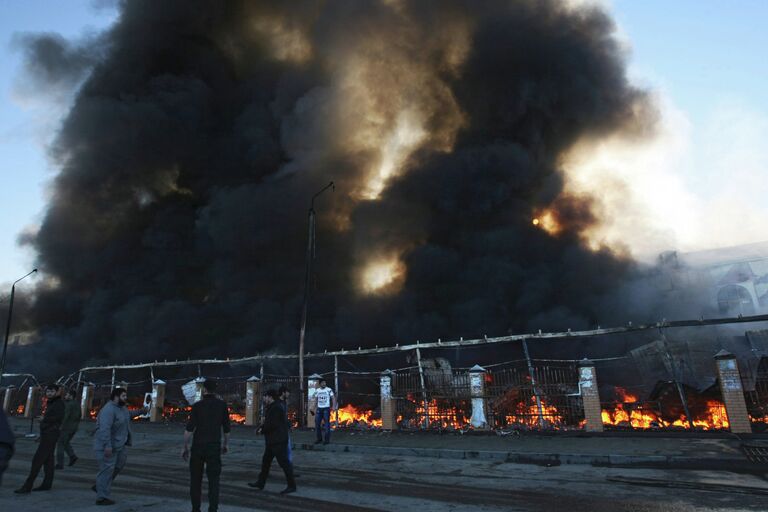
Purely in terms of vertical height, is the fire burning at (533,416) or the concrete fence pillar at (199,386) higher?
the concrete fence pillar at (199,386)

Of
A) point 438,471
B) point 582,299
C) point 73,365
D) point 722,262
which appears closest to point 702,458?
point 438,471

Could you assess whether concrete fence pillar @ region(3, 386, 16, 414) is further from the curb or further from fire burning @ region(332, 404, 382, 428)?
the curb

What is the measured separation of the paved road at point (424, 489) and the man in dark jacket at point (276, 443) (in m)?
0.22

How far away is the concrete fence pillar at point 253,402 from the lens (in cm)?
1806

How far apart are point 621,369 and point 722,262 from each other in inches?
1070

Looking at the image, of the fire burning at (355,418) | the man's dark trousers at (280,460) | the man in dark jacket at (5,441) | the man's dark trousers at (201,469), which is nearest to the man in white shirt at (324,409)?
the fire burning at (355,418)

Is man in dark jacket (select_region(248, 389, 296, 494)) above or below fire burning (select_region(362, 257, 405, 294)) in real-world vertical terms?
below

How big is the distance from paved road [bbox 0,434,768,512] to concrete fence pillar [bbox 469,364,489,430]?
13.6 ft

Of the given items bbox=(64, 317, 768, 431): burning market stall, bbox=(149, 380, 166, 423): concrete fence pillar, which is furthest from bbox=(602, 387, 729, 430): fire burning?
bbox=(149, 380, 166, 423): concrete fence pillar

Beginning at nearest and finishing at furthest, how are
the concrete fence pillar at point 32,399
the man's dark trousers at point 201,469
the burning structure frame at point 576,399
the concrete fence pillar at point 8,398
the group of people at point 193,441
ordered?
the man's dark trousers at point 201,469 < the group of people at point 193,441 < the burning structure frame at point 576,399 < the concrete fence pillar at point 32,399 < the concrete fence pillar at point 8,398

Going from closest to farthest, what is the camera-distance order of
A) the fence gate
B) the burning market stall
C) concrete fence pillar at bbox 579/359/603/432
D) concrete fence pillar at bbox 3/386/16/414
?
concrete fence pillar at bbox 579/359/603/432, the burning market stall, the fence gate, concrete fence pillar at bbox 3/386/16/414

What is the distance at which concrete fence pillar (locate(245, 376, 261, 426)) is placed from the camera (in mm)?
18062

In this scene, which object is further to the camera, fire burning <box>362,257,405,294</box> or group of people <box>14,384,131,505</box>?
fire burning <box>362,257,405,294</box>

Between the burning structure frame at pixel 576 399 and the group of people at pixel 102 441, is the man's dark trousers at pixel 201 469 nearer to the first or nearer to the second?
the group of people at pixel 102 441
